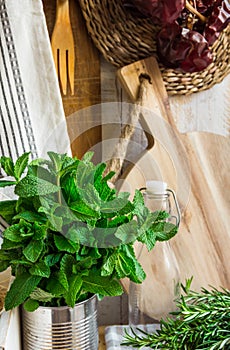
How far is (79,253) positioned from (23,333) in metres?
0.16

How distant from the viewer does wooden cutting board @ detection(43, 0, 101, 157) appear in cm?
87

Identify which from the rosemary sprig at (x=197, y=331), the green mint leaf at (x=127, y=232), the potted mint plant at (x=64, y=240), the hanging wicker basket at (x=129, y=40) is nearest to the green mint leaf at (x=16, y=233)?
the potted mint plant at (x=64, y=240)

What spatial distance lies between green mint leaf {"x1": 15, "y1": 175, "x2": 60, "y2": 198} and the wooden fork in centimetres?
30

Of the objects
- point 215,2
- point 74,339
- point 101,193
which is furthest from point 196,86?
point 74,339

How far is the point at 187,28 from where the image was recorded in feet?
2.79

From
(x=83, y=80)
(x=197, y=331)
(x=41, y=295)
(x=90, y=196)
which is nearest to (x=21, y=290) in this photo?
(x=41, y=295)

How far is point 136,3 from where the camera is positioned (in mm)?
814

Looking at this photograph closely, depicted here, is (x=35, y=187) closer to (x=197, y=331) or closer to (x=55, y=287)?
(x=55, y=287)

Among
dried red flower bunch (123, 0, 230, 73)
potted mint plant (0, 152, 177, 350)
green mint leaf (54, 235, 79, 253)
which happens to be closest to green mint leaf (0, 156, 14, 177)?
potted mint plant (0, 152, 177, 350)

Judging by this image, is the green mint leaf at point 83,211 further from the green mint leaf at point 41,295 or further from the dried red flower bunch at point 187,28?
the dried red flower bunch at point 187,28

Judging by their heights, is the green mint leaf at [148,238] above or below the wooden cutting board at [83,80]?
below

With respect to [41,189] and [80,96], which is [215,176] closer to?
[80,96]

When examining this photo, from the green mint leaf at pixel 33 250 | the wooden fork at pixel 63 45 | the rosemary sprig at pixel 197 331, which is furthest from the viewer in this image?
the wooden fork at pixel 63 45

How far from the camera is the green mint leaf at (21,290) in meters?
0.61
